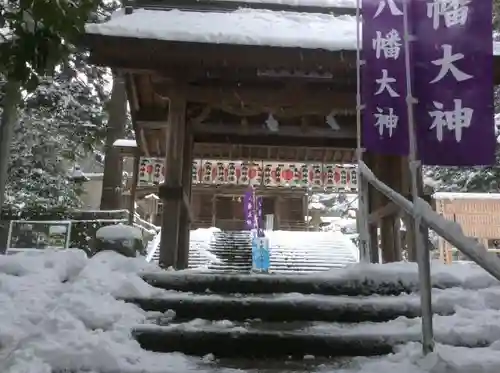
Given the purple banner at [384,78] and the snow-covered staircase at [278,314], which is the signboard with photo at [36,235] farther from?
the purple banner at [384,78]

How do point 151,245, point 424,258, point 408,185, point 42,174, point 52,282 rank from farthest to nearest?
point 42,174 < point 151,245 < point 408,185 < point 52,282 < point 424,258

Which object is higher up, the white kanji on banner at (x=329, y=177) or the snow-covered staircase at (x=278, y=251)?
the white kanji on banner at (x=329, y=177)

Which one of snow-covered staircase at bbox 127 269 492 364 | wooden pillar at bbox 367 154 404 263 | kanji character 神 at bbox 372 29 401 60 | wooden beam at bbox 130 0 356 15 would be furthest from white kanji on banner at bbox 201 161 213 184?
kanji character 神 at bbox 372 29 401 60

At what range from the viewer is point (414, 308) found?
364 centimetres

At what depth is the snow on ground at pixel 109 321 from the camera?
263 cm

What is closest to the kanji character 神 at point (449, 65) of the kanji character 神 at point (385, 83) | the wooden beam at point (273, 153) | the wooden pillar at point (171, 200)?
the kanji character 神 at point (385, 83)

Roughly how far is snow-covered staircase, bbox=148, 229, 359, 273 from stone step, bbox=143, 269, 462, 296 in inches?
307

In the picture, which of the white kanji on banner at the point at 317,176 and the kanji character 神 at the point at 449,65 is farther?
the white kanji on banner at the point at 317,176

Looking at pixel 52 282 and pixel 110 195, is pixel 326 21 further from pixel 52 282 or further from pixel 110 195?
pixel 110 195

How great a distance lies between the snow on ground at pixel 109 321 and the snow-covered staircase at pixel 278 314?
0.09 meters

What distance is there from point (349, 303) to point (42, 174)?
14191mm

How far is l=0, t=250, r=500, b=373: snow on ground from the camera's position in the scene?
2627 millimetres

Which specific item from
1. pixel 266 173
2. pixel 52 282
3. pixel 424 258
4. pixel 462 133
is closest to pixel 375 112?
pixel 462 133

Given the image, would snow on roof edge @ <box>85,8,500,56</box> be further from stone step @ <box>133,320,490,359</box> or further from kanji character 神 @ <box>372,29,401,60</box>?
stone step @ <box>133,320,490,359</box>
